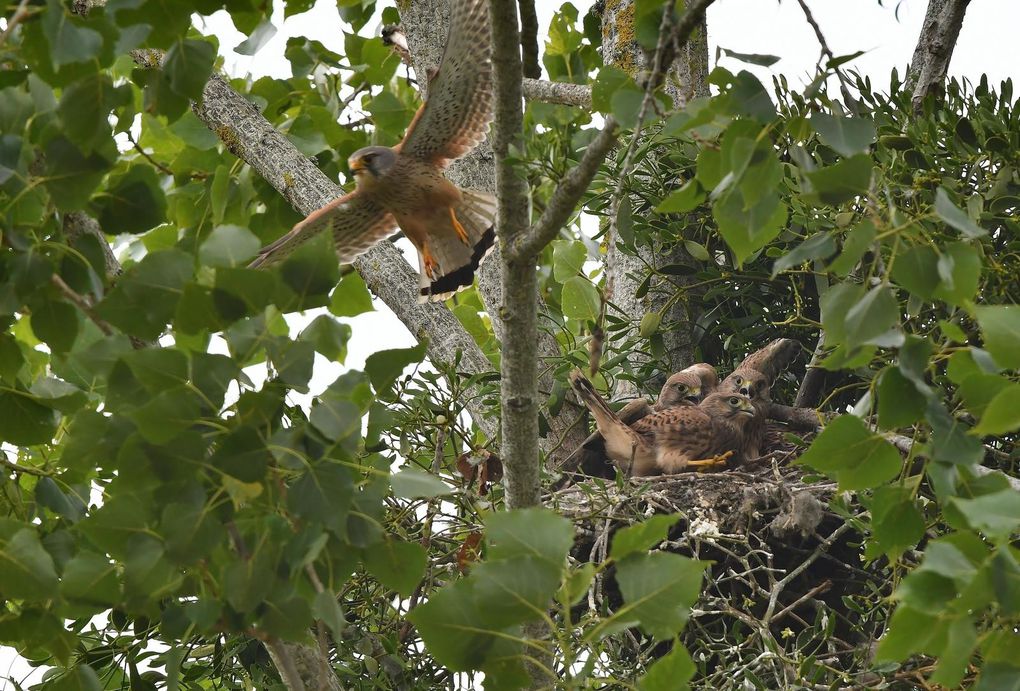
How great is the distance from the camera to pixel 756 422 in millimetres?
3867

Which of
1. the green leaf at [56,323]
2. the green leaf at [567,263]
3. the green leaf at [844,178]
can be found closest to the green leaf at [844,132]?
the green leaf at [844,178]

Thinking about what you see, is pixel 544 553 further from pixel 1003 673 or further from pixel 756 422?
pixel 756 422

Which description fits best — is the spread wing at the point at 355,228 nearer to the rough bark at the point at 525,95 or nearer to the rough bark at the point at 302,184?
the rough bark at the point at 302,184

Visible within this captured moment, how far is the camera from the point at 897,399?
1.57 meters

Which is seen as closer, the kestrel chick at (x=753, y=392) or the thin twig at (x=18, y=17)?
the thin twig at (x=18, y=17)

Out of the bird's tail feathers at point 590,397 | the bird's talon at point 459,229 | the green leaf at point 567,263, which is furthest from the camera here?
the bird's talon at point 459,229

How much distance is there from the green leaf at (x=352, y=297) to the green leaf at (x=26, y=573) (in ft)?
6.58

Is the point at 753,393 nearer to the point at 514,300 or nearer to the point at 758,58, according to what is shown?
the point at 514,300

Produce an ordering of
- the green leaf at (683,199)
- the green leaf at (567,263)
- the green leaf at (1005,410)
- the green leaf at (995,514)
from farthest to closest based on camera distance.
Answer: the green leaf at (567,263)
the green leaf at (683,199)
the green leaf at (1005,410)
the green leaf at (995,514)

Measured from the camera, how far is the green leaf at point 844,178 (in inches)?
58.9

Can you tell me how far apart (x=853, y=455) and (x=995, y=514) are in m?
0.28

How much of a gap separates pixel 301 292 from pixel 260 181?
233cm

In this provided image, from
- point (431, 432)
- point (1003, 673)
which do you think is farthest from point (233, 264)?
point (431, 432)

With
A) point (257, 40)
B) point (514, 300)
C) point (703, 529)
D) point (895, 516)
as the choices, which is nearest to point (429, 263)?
point (257, 40)
